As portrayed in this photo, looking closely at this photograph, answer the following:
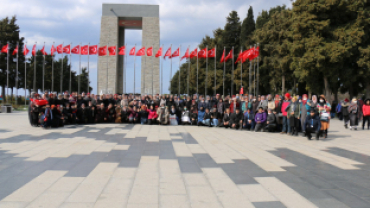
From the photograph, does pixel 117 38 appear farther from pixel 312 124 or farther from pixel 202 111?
pixel 312 124

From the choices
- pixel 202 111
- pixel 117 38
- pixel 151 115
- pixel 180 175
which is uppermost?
pixel 117 38

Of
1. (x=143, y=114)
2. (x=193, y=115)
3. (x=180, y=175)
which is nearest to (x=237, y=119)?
(x=193, y=115)

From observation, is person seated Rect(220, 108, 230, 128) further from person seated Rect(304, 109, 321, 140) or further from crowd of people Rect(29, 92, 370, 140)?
person seated Rect(304, 109, 321, 140)

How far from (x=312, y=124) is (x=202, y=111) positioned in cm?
601

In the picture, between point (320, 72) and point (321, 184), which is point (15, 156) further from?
point (320, 72)

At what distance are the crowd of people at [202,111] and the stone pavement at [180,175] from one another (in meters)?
3.05

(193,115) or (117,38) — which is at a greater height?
(117,38)

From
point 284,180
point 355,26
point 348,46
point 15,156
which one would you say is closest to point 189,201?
point 284,180

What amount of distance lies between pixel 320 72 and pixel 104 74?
2422cm

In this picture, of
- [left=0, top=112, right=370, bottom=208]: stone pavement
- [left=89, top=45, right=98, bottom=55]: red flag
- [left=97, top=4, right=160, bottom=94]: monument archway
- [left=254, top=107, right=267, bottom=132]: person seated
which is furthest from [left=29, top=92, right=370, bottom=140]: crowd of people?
[left=97, top=4, right=160, bottom=94]: monument archway

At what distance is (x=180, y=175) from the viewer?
5.16 meters

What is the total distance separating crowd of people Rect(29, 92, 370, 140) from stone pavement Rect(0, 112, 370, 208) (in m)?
3.05

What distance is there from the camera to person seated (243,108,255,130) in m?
13.3

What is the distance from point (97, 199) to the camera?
12.7 feet
